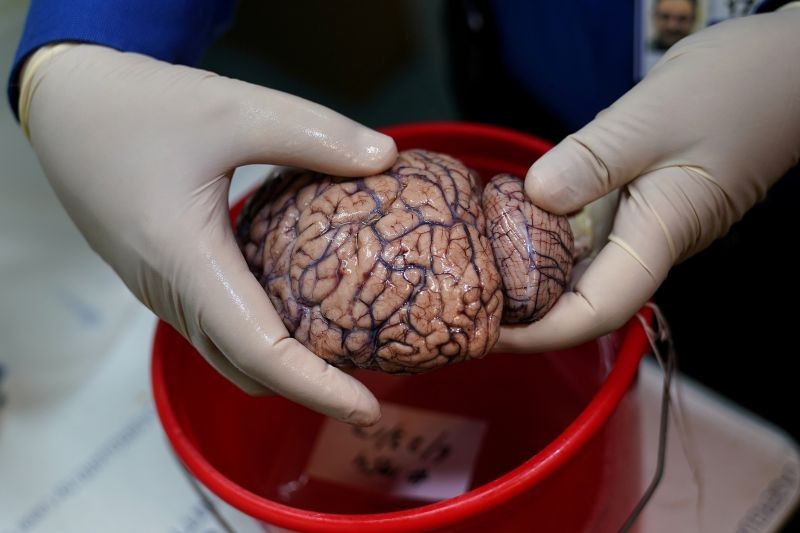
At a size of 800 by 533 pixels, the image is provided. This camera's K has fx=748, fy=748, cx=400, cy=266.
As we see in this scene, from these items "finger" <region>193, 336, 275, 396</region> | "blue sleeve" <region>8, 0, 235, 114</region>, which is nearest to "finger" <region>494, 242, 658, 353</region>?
"finger" <region>193, 336, 275, 396</region>

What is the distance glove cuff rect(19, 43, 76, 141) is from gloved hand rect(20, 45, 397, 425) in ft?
0.12

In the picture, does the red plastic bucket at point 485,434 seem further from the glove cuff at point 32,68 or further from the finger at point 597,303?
the glove cuff at point 32,68

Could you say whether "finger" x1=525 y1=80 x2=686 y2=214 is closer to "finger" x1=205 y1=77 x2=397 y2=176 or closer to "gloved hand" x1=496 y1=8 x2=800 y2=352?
"gloved hand" x1=496 y1=8 x2=800 y2=352

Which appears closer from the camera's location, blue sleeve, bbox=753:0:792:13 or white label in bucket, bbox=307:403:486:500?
blue sleeve, bbox=753:0:792:13

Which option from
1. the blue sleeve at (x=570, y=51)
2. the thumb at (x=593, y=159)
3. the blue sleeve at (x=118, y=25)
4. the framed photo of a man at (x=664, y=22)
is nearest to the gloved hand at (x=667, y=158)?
the thumb at (x=593, y=159)

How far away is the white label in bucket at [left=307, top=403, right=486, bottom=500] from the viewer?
1.09m

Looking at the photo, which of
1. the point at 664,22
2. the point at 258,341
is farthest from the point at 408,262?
the point at 664,22

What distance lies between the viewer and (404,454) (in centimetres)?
111

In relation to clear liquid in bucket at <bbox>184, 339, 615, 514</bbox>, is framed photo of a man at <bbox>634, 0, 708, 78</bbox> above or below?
above

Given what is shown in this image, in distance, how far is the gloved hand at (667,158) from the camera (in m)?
0.81

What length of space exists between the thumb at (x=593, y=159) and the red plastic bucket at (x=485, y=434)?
0.56 ft

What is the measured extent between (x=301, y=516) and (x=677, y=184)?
0.54m

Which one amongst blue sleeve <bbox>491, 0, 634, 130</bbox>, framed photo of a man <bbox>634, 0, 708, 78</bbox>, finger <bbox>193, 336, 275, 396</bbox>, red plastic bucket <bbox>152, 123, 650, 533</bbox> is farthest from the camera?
blue sleeve <bbox>491, 0, 634, 130</bbox>

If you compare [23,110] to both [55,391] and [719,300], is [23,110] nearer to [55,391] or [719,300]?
[55,391]
